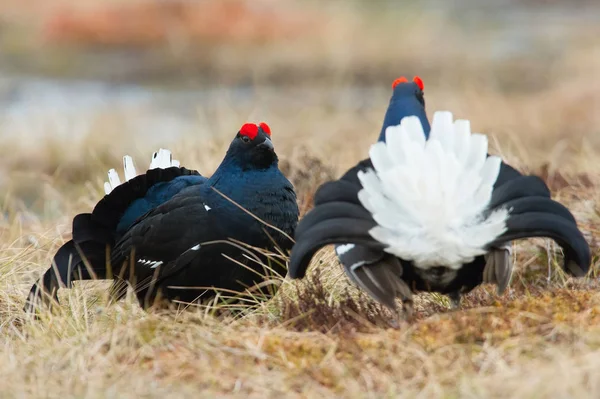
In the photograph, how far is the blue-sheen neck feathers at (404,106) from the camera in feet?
12.5

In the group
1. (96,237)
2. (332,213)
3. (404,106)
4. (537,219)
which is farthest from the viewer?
(96,237)

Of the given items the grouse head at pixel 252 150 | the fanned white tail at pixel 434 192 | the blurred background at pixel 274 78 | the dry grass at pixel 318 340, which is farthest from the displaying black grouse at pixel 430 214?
the blurred background at pixel 274 78

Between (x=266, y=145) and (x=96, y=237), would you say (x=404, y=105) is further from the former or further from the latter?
(x=96, y=237)

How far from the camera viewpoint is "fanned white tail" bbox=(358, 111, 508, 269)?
3203 millimetres

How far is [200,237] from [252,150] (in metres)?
0.45

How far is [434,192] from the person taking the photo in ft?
10.4

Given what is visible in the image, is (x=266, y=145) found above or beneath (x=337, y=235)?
above

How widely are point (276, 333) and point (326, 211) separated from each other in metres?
0.46

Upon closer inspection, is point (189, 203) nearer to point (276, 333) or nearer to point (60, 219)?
point (276, 333)

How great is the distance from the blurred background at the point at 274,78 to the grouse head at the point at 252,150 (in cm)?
173

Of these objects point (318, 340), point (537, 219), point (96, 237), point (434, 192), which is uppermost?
point (434, 192)

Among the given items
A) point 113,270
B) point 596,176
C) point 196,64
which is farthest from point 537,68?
point 113,270

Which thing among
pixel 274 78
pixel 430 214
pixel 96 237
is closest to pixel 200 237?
pixel 96 237

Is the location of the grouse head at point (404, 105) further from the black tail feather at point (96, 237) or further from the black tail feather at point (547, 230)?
the black tail feather at point (96, 237)
